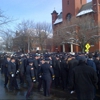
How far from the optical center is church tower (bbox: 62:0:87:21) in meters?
57.8

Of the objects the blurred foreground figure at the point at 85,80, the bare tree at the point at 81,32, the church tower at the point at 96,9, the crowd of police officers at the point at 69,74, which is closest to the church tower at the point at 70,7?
the church tower at the point at 96,9

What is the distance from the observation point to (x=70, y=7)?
192 feet

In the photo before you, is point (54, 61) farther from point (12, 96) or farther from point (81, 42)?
point (81, 42)

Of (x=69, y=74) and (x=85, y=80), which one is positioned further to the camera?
(x=69, y=74)

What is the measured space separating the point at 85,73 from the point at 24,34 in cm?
4361

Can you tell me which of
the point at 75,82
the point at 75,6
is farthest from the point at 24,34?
the point at 75,82

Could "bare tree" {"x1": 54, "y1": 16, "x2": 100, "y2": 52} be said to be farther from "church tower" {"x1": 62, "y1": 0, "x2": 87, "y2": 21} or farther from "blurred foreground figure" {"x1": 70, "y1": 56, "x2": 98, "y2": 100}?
"blurred foreground figure" {"x1": 70, "y1": 56, "x2": 98, "y2": 100}

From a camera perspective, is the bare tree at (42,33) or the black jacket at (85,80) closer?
the black jacket at (85,80)

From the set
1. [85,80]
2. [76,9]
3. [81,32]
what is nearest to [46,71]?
[85,80]

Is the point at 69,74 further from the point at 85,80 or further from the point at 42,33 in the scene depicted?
the point at 42,33

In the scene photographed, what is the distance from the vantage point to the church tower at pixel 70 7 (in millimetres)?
57834

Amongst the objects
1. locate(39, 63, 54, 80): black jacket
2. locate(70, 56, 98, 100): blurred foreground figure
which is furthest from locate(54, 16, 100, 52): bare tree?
locate(70, 56, 98, 100): blurred foreground figure

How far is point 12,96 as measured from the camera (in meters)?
9.12

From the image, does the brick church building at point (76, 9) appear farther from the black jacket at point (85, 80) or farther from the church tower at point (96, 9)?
the black jacket at point (85, 80)
